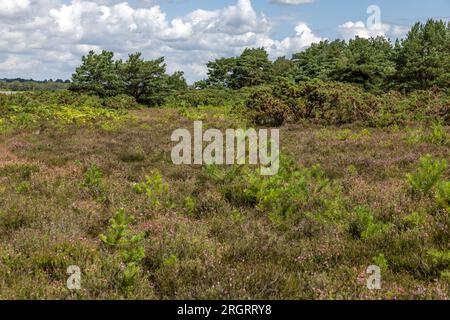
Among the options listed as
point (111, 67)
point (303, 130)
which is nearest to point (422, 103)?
point (303, 130)

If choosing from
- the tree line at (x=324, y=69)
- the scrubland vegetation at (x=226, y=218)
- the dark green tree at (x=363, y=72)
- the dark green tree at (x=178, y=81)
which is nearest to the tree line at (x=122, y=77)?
the tree line at (x=324, y=69)

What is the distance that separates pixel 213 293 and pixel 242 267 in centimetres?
74

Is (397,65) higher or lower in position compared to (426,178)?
higher

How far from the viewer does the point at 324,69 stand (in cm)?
4275

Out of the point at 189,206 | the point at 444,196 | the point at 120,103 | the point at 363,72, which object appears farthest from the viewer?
the point at 363,72

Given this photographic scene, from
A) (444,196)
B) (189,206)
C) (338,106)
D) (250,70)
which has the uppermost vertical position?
(250,70)

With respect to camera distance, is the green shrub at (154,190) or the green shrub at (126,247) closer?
the green shrub at (126,247)

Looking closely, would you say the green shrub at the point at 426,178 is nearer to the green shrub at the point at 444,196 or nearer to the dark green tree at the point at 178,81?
the green shrub at the point at 444,196

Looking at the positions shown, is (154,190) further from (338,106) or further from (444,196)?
(338,106)

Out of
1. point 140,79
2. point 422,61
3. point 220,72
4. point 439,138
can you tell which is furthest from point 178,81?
point 439,138

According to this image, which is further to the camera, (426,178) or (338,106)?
(338,106)

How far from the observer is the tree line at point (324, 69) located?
34.3m

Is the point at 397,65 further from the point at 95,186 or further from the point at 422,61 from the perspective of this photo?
the point at 95,186

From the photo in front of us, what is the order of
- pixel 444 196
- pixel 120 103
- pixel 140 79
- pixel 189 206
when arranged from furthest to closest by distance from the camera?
pixel 140 79, pixel 120 103, pixel 189 206, pixel 444 196
